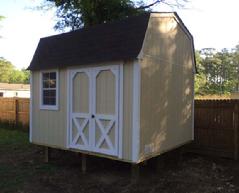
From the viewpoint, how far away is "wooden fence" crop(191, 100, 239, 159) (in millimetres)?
8000

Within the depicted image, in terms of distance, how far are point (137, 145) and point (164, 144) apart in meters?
1.29

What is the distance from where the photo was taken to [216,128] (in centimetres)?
833

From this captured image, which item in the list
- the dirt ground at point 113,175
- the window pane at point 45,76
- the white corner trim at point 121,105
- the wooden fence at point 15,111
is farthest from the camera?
the wooden fence at point 15,111

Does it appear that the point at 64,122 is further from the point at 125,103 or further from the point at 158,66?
the point at 158,66

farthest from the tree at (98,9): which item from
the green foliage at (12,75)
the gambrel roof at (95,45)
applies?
the green foliage at (12,75)

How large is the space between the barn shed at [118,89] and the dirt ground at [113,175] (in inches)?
24.4

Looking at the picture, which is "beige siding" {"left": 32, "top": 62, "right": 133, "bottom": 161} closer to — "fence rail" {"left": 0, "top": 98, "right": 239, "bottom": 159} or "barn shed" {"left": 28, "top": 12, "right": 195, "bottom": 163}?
"barn shed" {"left": 28, "top": 12, "right": 195, "bottom": 163}

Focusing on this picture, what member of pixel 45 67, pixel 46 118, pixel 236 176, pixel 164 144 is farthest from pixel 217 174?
pixel 45 67

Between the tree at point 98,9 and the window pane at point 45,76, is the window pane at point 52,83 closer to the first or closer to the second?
the window pane at point 45,76

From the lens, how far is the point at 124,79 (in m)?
6.13

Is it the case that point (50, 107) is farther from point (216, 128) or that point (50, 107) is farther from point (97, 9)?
point (97, 9)

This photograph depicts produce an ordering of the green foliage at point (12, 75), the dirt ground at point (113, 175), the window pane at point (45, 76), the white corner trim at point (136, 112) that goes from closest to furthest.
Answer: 1. the white corner trim at point (136, 112)
2. the dirt ground at point (113, 175)
3. the window pane at point (45, 76)
4. the green foliage at point (12, 75)

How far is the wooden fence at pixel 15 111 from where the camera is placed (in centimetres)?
1462

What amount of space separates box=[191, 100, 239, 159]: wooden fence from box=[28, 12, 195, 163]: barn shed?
17.8 inches
